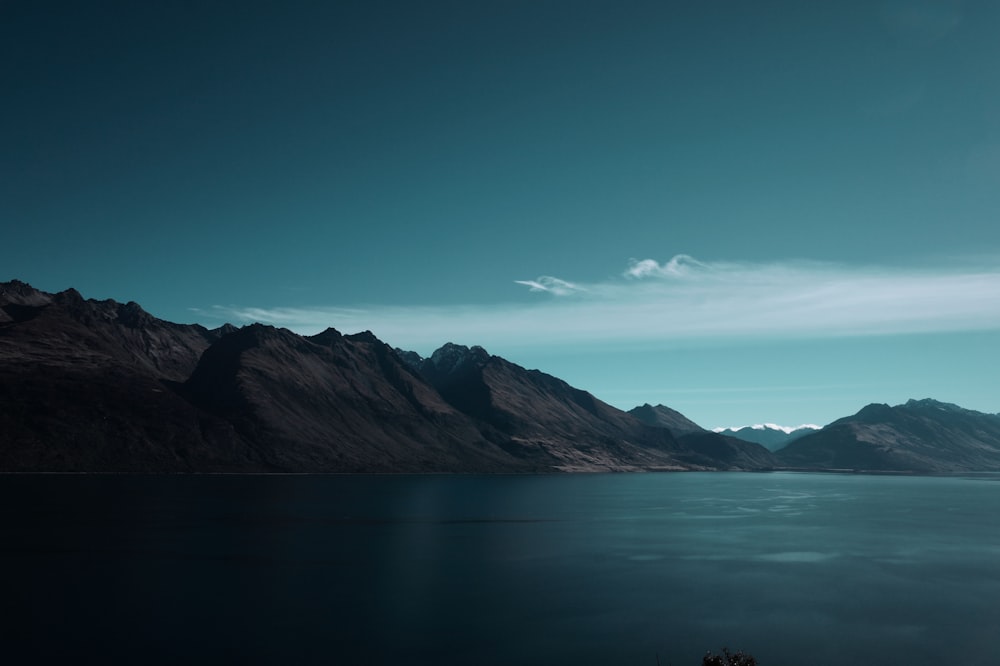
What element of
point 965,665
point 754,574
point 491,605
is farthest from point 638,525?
point 965,665

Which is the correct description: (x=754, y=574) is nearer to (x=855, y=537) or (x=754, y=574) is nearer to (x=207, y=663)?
(x=855, y=537)

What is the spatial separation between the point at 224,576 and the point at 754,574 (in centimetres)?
7996

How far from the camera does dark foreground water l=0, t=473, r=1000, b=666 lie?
2621 inches

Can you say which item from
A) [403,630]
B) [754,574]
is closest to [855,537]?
[754,574]

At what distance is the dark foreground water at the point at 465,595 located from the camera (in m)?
66.6

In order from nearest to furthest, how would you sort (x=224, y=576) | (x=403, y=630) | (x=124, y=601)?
(x=403, y=630)
(x=124, y=601)
(x=224, y=576)

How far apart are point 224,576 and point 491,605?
3783cm

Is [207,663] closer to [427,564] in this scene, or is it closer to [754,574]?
[427,564]

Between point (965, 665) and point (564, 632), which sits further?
point (564, 632)

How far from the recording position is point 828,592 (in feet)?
325

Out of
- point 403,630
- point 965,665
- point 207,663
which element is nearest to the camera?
point 207,663

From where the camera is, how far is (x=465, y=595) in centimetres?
8994

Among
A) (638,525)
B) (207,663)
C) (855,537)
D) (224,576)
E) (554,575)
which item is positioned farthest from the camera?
(638,525)

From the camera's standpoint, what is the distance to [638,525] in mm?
184750
